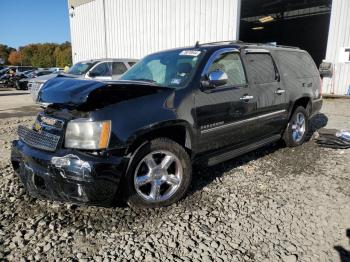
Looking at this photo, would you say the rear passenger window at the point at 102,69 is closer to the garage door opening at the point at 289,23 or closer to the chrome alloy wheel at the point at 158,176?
the chrome alloy wheel at the point at 158,176

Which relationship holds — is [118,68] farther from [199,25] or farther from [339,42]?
[339,42]

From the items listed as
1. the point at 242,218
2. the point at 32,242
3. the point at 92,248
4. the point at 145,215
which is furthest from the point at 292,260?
the point at 32,242

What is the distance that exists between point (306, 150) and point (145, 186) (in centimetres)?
346

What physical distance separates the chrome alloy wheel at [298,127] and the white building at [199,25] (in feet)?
26.9

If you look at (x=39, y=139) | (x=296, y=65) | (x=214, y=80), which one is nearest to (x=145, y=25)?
(x=296, y=65)

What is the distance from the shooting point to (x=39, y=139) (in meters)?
3.12

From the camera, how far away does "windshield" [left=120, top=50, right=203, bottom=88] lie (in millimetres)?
3695

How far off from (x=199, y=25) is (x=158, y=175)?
13.3 metres

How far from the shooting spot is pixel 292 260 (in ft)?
8.11

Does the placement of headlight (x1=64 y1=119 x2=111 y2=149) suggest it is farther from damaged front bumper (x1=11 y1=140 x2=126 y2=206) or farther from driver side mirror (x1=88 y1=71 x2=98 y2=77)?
driver side mirror (x1=88 y1=71 x2=98 y2=77)

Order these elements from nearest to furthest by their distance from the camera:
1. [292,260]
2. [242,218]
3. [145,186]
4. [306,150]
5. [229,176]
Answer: [292,260]
[242,218]
[145,186]
[229,176]
[306,150]

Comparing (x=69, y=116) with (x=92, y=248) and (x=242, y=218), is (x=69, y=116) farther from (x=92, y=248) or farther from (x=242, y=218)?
(x=242, y=218)

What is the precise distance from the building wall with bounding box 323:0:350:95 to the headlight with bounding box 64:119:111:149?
40.3 feet

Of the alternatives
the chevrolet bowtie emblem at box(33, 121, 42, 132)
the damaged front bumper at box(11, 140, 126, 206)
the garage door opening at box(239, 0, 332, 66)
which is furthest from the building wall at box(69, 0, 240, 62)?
the damaged front bumper at box(11, 140, 126, 206)
